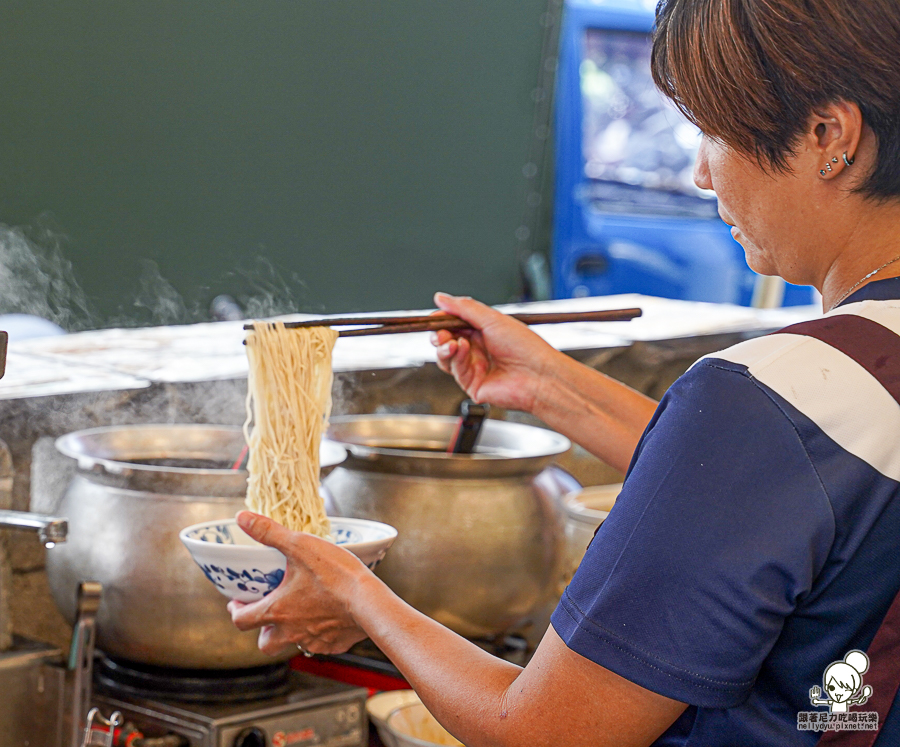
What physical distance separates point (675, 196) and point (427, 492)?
5.38 meters

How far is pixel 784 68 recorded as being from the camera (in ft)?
3.88

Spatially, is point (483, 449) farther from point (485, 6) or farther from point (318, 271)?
point (485, 6)

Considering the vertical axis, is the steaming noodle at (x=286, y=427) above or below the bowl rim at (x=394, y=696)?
above

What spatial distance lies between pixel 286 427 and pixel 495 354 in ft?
1.71

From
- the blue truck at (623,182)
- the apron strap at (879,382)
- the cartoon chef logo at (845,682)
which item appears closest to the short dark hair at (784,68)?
the apron strap at (879,382)

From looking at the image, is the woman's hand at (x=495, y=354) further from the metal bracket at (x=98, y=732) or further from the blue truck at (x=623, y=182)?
the blue truck at (x=623, y=182)

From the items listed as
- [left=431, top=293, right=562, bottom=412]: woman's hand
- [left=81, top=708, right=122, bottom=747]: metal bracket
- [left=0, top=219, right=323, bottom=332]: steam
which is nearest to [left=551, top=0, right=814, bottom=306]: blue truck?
[left=0, top=219, right=323, bottom=332]: steam

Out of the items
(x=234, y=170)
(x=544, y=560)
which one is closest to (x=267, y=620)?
(x=544, y=560)

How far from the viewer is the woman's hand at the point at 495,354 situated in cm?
214

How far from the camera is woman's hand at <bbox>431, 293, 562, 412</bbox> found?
2.14 m

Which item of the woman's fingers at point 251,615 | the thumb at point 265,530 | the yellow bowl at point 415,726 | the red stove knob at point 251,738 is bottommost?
the yellow bowl at point 415,726

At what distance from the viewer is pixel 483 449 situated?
246cm

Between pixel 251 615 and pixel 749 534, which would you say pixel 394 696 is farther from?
pixel 749 534

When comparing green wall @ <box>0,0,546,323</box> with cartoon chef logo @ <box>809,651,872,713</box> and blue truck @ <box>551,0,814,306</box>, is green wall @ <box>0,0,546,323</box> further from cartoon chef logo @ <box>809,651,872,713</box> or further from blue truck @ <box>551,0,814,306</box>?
cartoon chef logo @ <box>809,651,872,713</box>
